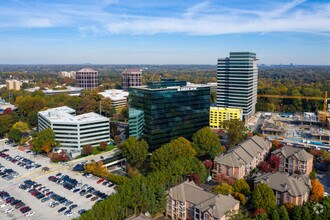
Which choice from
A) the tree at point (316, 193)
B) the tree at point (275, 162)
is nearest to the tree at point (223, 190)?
the tree at point (316, 193)

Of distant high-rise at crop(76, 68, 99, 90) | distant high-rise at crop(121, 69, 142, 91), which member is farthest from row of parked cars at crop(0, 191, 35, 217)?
distant high-rise at crop(76, 68, 99, 90)

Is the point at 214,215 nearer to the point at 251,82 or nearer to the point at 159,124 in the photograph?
the point at 159,124

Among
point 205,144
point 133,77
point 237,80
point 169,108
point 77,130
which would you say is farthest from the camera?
point 133,77

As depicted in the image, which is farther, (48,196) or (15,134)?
(15,134)

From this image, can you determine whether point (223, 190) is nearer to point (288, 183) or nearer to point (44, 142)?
point (288, 183)

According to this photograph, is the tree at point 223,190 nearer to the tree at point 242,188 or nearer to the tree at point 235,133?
the tree at point 242,188

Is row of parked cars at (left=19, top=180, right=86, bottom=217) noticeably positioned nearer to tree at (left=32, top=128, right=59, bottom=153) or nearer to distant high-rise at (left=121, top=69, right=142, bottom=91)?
tree at (left=32, top=128, right=59, bottom=153)

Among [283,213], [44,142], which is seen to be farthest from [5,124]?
[283,213]
